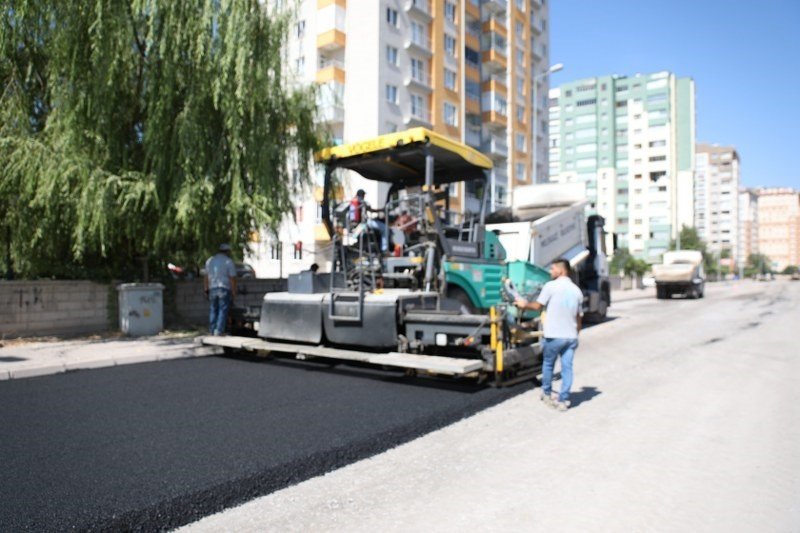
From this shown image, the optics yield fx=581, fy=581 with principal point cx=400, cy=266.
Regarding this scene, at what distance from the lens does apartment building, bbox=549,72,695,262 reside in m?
78.0

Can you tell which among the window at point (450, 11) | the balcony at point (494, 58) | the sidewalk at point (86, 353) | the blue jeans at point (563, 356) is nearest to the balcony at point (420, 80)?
the window at point (450, 11)

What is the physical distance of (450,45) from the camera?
37281mm

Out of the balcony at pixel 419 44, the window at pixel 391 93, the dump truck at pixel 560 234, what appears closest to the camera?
the dump truck at pixel 560 234

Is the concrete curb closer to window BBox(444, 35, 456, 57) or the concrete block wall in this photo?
the concrete block wall

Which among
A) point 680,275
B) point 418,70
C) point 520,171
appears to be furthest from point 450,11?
point 680,275

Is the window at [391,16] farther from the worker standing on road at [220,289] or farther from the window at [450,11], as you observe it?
the worker standing on road at [220,289]

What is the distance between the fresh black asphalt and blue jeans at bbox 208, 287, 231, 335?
1249mm

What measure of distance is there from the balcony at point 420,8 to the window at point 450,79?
3434 millimetres

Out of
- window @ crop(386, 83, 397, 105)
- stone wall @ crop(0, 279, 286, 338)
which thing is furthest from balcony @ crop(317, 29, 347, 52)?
stone wall @ crop(0, 279, 286, 338)

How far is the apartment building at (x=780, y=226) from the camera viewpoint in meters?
144

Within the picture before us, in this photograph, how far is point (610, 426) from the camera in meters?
4.87

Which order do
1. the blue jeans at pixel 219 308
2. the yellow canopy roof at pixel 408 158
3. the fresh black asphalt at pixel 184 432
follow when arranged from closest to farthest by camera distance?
the fresh black asphalt at pixel 184 432
the yellow canopy roof at pixel 408 158
the blue jeans at pixel 219 308

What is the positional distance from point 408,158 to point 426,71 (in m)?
29.4

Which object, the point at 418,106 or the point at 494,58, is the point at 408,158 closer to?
the point at 418,106
